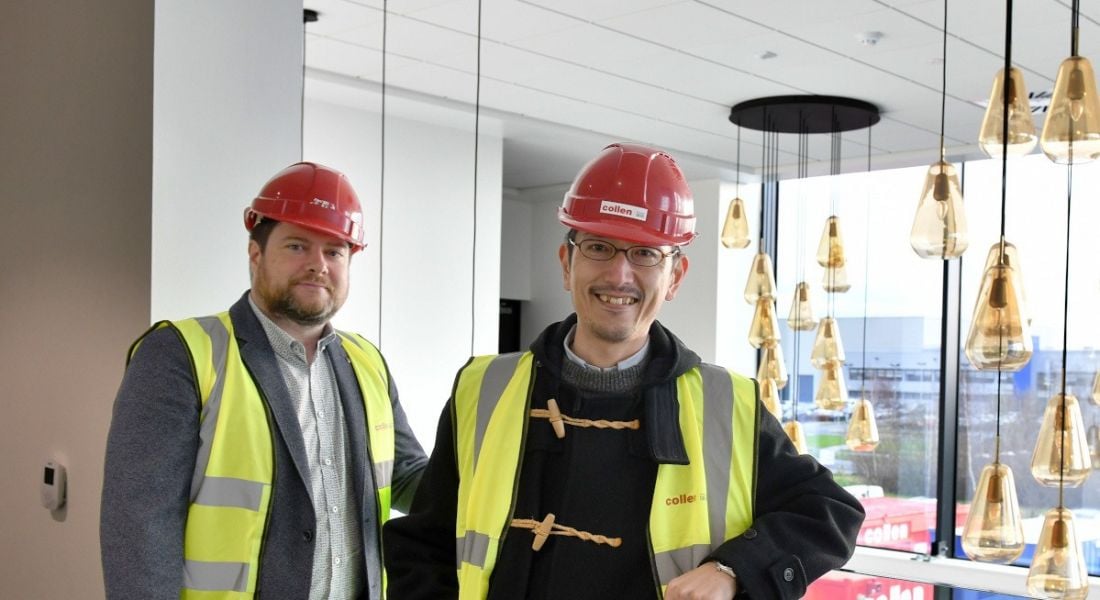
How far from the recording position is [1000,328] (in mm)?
3373

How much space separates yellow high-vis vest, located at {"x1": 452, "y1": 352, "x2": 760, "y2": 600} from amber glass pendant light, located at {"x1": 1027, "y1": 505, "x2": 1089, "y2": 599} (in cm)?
257

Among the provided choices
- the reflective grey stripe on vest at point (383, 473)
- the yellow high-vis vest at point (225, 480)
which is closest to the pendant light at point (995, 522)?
the reflective grey stripe on vest at point (383, 473)

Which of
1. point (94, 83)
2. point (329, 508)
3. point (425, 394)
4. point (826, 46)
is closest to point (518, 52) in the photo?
point (826, 46)

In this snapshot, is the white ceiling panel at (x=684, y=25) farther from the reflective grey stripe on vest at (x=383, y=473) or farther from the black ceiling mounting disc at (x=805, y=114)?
the reflective grey stripe on vest at (x=383, y=473)

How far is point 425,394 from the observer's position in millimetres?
7598

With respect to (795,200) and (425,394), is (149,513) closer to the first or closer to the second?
(425,394)

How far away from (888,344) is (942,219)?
550 centimetres

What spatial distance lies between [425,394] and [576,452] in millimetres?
5887

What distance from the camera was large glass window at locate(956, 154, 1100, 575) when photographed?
→ 8.23m

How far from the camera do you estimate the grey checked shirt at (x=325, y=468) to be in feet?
7.72

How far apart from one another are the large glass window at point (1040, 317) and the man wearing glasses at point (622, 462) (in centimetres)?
679

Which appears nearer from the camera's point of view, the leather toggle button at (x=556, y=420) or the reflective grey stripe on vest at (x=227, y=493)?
the leather toggle button at (x=556, y=420)

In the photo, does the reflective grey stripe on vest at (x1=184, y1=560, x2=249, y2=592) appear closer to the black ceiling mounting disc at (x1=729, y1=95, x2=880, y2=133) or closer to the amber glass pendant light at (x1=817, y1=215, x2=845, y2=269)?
the amber glass pendant light at (x1=817, y1=215, x2=845, y2=269)

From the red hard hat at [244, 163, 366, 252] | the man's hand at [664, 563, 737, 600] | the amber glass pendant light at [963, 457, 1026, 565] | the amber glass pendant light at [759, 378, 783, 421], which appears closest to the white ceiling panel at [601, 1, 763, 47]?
the amber glass pendant light at [759, 378, 783, 421]
